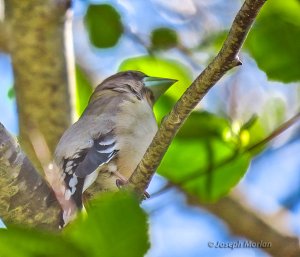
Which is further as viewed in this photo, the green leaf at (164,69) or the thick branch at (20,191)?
the green leaf at (164,69)

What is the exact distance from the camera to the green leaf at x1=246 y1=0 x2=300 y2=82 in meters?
1.47

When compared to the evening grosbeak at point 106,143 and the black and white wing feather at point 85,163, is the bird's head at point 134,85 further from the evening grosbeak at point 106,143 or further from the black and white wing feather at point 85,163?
the black and white wing feather at point 85,163

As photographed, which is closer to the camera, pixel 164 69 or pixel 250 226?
pixel 164 69

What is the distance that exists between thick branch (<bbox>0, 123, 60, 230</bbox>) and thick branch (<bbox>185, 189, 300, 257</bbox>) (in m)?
1.05

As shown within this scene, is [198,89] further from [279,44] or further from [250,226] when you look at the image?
[250,226]

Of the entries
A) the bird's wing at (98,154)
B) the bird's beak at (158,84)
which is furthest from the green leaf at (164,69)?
the bird's wing at (98,154)

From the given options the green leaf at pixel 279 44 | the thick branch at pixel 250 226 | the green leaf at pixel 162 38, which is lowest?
the thick branch at pixel 250 226

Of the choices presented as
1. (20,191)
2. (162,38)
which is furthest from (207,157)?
(162,38)

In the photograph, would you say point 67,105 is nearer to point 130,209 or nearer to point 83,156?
point 83,156

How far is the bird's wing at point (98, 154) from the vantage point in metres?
2.49

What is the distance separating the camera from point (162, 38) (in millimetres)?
2662

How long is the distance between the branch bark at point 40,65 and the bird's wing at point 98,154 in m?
0.76

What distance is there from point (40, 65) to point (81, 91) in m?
0.26

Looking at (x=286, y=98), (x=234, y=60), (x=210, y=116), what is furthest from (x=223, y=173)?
(x=286, y=98)
